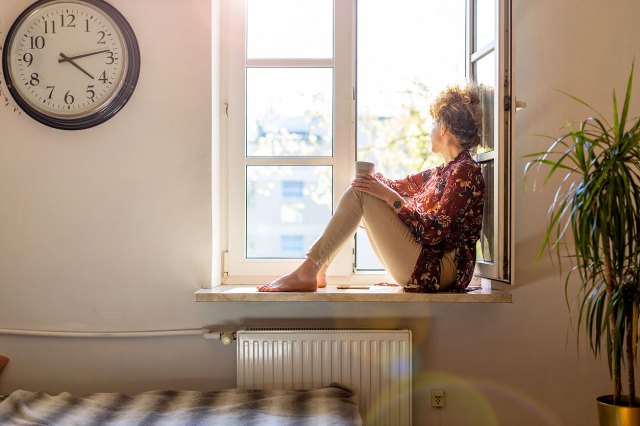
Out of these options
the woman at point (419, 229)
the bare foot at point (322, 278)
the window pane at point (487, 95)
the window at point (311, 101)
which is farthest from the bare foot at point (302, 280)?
the window pane at point (487, 95)

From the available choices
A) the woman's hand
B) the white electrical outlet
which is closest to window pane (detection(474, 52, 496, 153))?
the woman's hand

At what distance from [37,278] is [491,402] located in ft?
6.06

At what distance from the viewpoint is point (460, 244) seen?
2611 mm

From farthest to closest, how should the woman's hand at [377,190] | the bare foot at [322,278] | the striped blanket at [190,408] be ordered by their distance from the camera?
the bare foot at [322,278], the woman's hand at [377,190], the striped blanket at [190,408]

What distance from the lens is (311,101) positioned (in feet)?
9.73

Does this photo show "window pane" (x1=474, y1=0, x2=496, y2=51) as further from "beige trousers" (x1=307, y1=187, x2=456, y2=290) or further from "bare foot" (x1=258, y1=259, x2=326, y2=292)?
"bare foot" (x1=258, y1=259, x2=326, y2=292)

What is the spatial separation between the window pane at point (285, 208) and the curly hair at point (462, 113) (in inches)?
21.1

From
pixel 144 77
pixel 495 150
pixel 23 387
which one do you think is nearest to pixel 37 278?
pixel 23 387

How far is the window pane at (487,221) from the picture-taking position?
2.62 meters

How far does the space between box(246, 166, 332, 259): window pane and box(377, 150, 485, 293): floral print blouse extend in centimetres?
44

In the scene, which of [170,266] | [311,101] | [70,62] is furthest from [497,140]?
[70,62]

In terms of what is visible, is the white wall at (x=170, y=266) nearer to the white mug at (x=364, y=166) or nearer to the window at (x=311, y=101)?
the window at (x=311, y=101)

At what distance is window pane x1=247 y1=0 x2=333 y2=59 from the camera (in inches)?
117

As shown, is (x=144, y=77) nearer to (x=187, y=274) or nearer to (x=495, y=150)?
(x=187, y=274)
